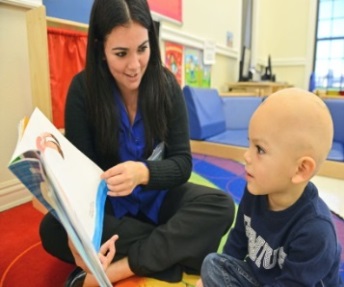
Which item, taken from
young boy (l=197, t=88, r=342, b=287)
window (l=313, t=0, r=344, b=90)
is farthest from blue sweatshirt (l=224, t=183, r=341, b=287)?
window (l=313, t=0, r=344, b=90)

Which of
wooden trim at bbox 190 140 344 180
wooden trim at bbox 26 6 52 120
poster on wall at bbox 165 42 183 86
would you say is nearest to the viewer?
wooden trim at bbox 26 6 52 120

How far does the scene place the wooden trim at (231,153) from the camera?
1.63 metres

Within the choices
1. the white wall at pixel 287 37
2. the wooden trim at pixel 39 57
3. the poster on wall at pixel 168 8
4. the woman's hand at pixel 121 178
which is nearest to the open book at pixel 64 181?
the woman's hand at pixel 121 178

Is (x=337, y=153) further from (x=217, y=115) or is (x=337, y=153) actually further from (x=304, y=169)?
(x=304, y=169)

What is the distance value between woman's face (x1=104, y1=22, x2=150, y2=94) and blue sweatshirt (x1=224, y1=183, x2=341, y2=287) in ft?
1.26

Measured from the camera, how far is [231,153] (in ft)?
6.35

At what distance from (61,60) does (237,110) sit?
148 centimetres

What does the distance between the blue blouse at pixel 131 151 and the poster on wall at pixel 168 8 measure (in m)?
1.32

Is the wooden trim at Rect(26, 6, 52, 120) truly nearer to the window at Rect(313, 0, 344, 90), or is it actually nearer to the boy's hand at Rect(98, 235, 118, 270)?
the boy's hand at Rect(98, 235, 118, 270)

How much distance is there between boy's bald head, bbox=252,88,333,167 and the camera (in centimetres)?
46

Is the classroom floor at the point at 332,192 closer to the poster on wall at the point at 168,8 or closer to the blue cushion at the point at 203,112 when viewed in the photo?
the blue cushion at the point at 203,112

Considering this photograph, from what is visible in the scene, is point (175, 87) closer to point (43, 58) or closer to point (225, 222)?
point (225, 222)

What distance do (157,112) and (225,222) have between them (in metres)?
0.33

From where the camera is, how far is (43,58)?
113 centimetres
